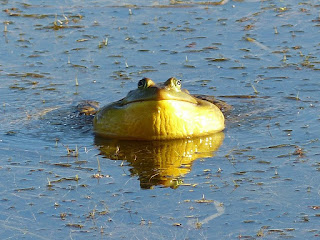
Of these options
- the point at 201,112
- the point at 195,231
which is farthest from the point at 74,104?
the point at 195,231

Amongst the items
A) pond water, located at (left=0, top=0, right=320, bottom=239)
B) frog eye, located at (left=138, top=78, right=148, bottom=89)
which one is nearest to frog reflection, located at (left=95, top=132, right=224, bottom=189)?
pond water, located at (left=0, top=0, right=320, bottom=239)

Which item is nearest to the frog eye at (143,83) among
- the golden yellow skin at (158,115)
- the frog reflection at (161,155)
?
the golden yellow skin at (158,115)

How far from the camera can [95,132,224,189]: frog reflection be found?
23.3 feet

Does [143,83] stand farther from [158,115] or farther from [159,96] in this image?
[158,115]

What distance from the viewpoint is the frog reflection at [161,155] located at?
7090 millimetres

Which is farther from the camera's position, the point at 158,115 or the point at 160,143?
the point at 160,143

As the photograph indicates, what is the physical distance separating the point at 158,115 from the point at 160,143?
1.00 feet

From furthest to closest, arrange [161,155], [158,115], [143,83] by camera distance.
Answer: [158,115] < [143,83] < [161,155]

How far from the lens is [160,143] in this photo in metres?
8.23

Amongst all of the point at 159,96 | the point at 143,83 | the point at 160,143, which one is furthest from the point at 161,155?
the point at 143,83

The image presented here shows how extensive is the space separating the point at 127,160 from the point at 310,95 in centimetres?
268

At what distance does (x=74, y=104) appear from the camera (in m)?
9.67

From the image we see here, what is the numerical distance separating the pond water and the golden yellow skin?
0.52ft

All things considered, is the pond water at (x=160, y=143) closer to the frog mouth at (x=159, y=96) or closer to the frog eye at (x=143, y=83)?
the frog mouth at (x=159, y=96)
